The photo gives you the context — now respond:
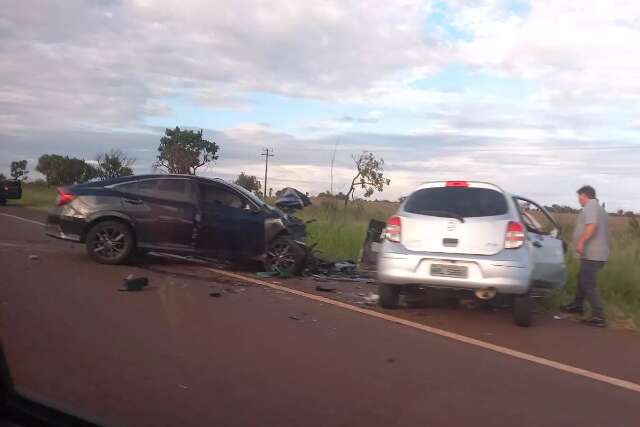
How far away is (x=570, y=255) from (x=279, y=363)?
8.31m

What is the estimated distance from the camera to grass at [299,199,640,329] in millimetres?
9674

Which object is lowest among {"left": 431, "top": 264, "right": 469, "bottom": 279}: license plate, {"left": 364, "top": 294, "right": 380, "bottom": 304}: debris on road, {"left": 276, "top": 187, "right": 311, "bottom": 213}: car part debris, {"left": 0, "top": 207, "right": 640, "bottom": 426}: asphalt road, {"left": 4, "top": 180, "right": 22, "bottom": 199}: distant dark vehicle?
{"left": 0, "top": 207, "right": 640, "bottom": 426}: asphalt road

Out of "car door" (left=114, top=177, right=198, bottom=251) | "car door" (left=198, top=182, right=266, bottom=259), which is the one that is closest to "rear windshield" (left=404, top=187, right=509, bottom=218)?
"car door" (left=198, top=182, right=266, bottom=259)

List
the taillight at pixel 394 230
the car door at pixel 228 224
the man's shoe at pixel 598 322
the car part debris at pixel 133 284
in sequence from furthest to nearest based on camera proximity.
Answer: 1. the car door at pixel 228 224
2. the car part debris at pixel 133 284
3. the man's shoe at pixel 598 322
4. the taillight at pixel 394 230

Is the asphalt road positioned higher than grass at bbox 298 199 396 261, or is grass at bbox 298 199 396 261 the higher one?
grass at bbox 298 199 396 261

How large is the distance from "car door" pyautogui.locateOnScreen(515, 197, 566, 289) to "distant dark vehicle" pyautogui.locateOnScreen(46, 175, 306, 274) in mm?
3903

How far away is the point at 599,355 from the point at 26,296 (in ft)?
20.9

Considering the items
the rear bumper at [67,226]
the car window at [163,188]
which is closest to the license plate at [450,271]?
the car window at [163,188]

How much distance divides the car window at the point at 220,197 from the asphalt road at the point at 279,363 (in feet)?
8.26

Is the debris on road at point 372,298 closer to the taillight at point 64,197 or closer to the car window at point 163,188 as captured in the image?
the car window at point 163,188

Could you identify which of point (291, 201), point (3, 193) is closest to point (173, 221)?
point (291, 201)

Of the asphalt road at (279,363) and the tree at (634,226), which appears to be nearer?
the asphalt road at (279,363)

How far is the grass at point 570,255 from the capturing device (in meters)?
9.67

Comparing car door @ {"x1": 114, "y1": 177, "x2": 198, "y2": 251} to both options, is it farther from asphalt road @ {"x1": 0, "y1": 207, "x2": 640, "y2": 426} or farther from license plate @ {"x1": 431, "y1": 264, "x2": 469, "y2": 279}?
license plate @ {"x1": 431, "y1": 264, "x2": 469, "y2": 279}
